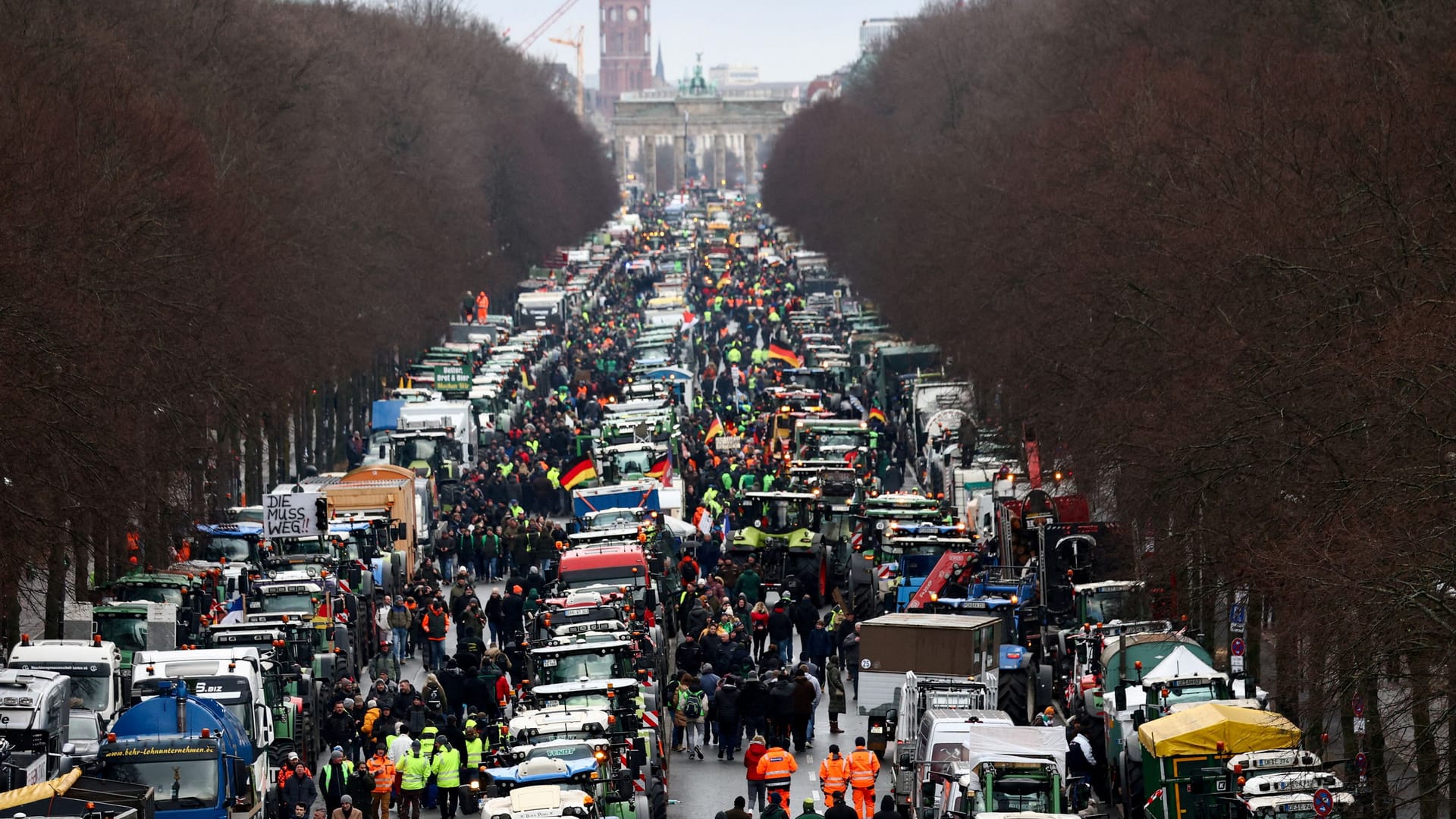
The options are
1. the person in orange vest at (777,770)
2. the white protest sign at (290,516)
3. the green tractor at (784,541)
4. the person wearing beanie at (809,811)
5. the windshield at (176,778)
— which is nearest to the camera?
the person wearing beanie at (809,811)

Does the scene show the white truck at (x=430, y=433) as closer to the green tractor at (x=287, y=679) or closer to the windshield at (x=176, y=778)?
the green tractor at (x=287, y=679)

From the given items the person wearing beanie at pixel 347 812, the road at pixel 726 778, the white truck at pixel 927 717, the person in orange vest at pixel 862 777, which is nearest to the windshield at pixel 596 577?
the road at pixel 726 778

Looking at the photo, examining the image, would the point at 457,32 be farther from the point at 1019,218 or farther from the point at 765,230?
the point at 1019,218

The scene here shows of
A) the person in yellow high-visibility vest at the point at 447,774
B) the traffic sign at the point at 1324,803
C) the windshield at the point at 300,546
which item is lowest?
the person in yellow high-visibility vest at the point at 447,774

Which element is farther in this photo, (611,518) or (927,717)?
(611,518)

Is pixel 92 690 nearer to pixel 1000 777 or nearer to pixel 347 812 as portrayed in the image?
pixel 347 812

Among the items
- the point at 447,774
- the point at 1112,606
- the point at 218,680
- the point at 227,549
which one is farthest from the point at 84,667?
the point at 1112,606

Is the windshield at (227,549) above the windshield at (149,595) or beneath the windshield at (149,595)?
beneath

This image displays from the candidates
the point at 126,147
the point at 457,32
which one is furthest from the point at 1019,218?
the point at 457,32
